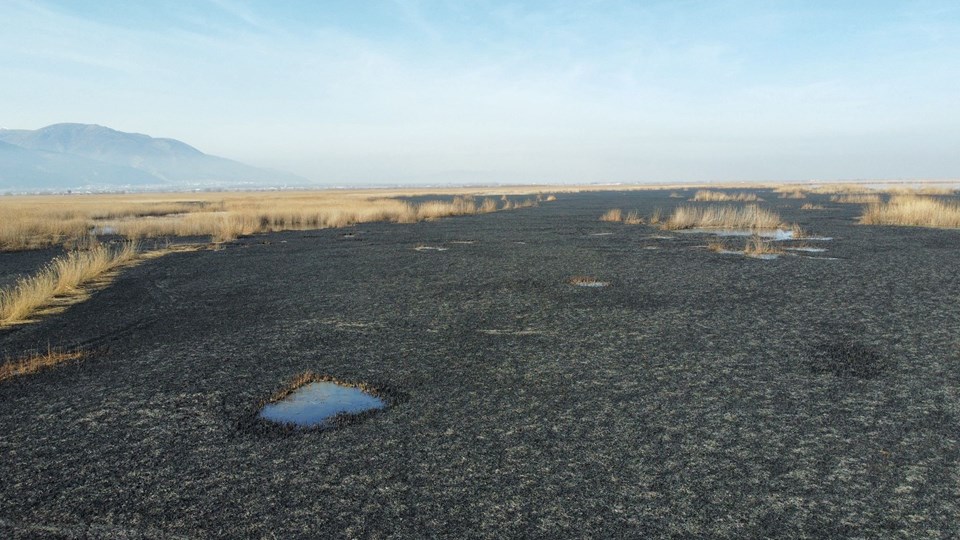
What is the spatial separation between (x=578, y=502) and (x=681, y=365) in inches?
138

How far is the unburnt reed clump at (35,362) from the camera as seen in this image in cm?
671

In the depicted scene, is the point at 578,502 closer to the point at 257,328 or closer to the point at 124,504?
the point at 124,504

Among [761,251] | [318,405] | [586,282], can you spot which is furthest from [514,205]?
[318,405]

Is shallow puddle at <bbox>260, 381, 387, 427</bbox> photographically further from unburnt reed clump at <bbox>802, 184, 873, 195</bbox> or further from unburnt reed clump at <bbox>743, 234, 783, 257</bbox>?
unburnt reed clump at <bbox>802, 184, 873, 195</bbox>

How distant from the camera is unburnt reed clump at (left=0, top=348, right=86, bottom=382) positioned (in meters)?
6.71

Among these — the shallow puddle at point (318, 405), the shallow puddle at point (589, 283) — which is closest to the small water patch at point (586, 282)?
the shallow puddle at point (589, 283)

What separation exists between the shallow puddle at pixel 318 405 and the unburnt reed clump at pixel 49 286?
6989 millimetres

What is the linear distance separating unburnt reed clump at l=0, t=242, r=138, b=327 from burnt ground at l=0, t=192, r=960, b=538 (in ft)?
2.27

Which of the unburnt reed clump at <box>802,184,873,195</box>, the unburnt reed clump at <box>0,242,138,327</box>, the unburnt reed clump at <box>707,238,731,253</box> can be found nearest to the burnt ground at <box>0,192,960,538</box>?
the unburnt reed clump at <box>0,242,138,327</box>

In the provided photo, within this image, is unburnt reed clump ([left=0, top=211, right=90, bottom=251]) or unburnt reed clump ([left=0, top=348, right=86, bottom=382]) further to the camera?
unburnt reed clump ([left=0, top=211, right=90, bottom=251])

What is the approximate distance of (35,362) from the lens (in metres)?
7.06

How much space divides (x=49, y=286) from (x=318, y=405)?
9489mm

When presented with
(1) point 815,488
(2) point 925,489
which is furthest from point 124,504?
(2) point 925,489

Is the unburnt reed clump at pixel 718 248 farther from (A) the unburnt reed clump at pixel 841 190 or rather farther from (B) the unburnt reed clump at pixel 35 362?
(A) the unburnt reed clump at pixel 841 190
